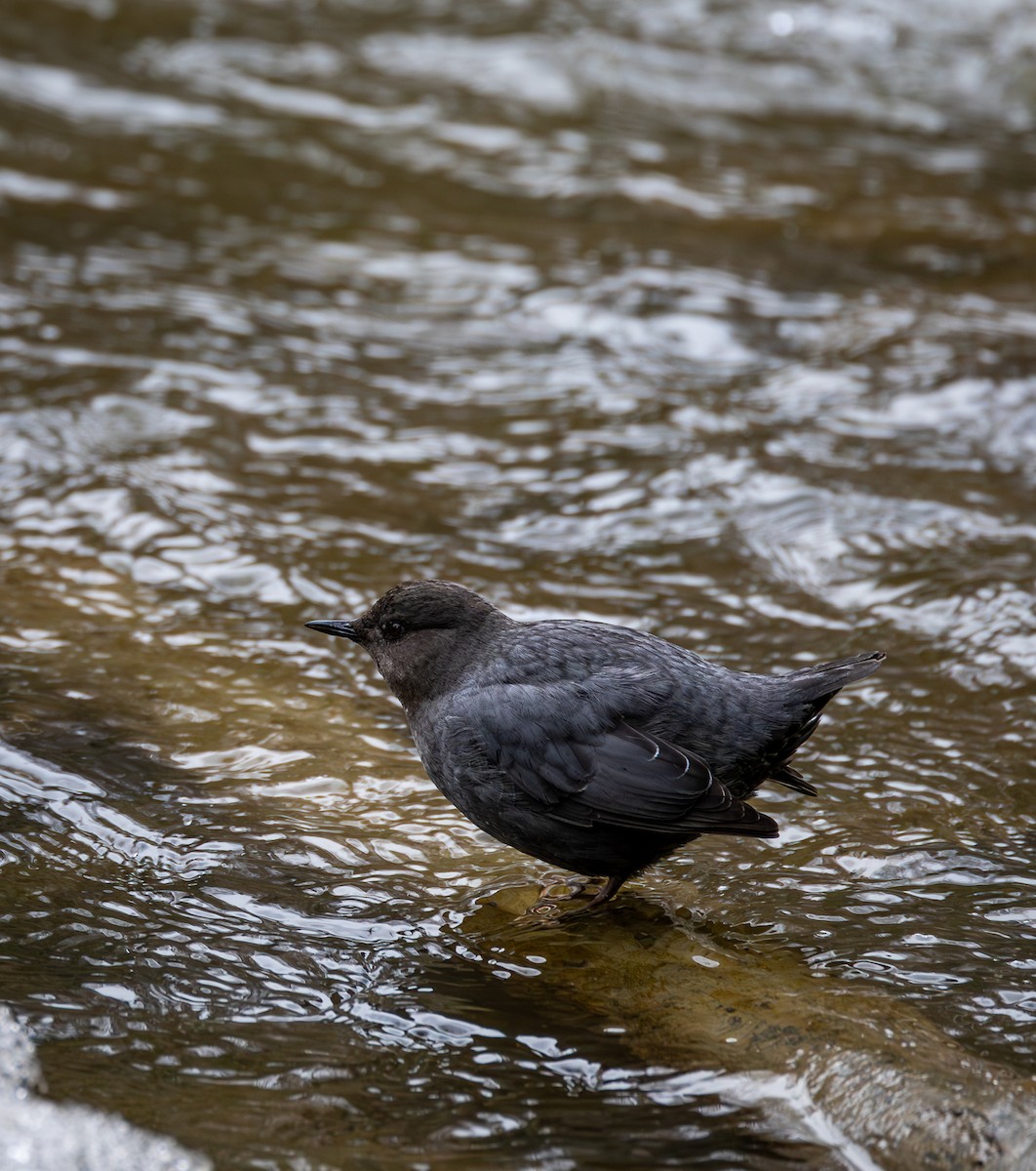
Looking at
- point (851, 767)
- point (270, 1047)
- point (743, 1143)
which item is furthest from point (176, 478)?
point (743, 1143)

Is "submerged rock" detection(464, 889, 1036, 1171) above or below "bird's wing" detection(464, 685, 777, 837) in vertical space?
below

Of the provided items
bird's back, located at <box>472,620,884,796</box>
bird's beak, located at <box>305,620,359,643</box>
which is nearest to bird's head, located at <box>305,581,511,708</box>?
bird's beak, located at <box>305,620,359,643</box>

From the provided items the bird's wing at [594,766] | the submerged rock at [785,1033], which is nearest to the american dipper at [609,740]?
the bird's wing at [594,766]

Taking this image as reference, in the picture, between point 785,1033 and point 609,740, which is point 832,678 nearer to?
point 609,740

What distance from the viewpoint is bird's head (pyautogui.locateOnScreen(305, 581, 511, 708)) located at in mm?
3893

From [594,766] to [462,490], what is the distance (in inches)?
107

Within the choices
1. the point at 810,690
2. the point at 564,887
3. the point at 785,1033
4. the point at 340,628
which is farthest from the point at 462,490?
the point at 785,1033

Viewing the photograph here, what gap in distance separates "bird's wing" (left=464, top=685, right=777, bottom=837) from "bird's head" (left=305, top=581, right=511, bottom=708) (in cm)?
21

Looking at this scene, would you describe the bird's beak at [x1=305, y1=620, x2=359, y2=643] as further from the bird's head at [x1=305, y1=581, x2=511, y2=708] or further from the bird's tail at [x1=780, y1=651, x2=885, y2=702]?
the bird's tail at [x1=780, y1=651, x2=885, y2=702]

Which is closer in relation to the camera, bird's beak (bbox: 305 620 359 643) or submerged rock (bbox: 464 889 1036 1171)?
submerged rock (bbox: 464 889 1036 1171)

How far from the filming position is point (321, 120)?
33.0 ft

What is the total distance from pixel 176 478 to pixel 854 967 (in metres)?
3.54

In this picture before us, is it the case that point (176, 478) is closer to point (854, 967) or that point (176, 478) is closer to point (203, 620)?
point (203, 620)

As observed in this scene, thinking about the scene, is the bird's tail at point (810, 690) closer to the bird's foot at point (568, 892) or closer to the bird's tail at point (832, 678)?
the bird's tail at point (832, 678)
